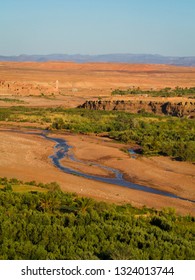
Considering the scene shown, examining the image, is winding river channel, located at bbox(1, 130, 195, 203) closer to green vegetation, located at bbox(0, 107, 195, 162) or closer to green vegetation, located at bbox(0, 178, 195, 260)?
green vegetation, located at bbox(0, 178, 195, 260)

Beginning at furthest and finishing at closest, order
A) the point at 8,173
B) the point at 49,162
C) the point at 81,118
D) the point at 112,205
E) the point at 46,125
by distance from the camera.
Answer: the point at 81,118 → the point at 46,125 → the point at 49,162 → the point at 8,173 → the point at 112,205

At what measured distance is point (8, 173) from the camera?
2884 centimetres

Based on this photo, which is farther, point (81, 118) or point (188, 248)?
point (81, 118)

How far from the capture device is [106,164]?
32406 mm

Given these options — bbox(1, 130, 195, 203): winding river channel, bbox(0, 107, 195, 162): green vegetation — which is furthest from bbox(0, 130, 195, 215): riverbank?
bbox(0, 107, 195, 162): green vegetation

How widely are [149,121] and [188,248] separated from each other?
38.8 metres

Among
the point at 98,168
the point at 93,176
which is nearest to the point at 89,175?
the point at 93,176

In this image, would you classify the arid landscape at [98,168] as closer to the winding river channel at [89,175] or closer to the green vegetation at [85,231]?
the winding river channel at [89,175]

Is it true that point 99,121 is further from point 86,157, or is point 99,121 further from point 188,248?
point 188,248

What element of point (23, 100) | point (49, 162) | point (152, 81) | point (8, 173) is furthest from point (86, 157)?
point (152, 81)

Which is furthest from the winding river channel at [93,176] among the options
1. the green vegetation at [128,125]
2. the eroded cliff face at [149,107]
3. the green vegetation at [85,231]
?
the eroded cliff face at [149,107]

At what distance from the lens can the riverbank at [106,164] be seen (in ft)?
80.6

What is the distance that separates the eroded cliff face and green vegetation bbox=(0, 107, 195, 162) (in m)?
2.19
